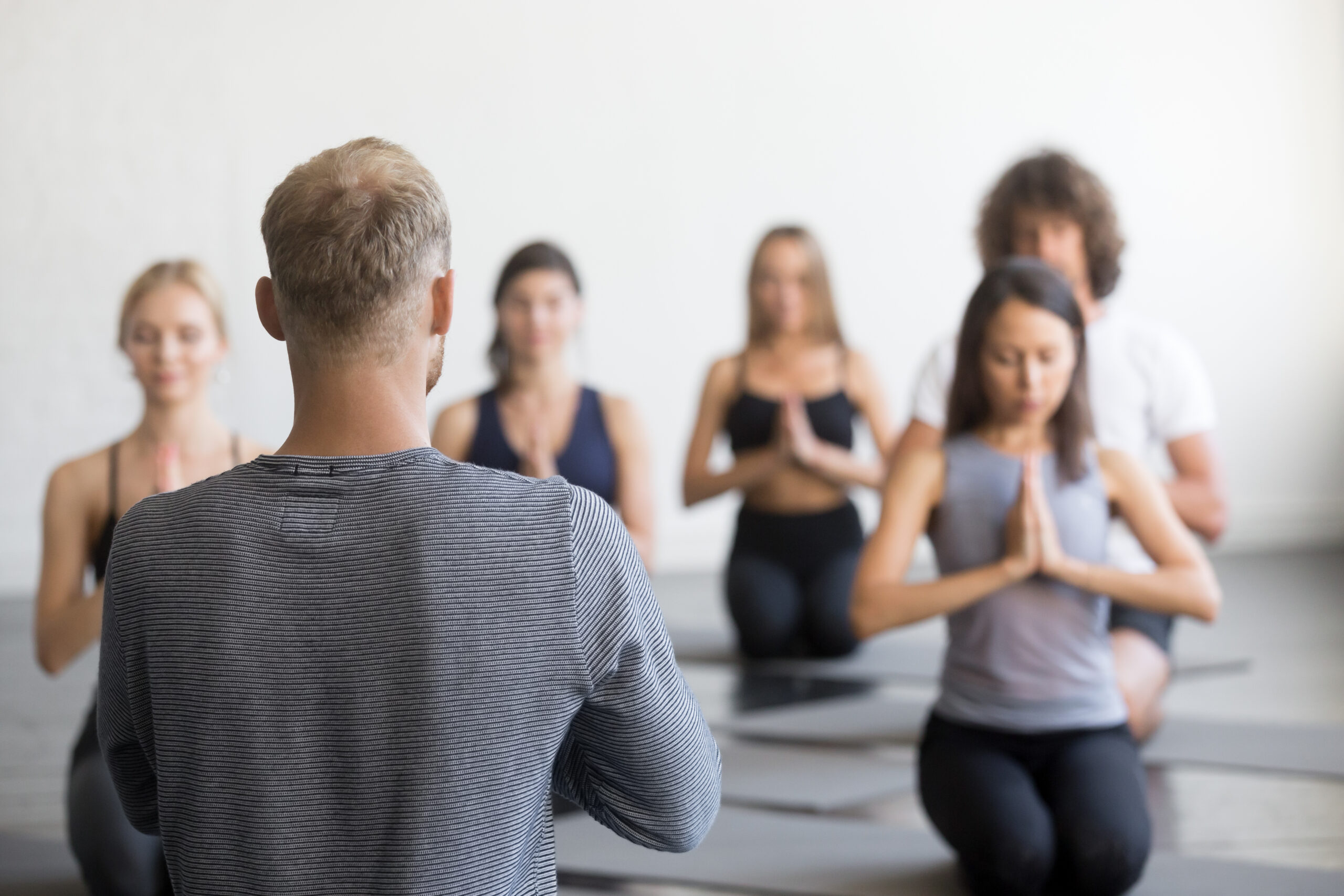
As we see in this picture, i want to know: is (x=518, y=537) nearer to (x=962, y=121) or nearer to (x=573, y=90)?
(x=573, y=90)

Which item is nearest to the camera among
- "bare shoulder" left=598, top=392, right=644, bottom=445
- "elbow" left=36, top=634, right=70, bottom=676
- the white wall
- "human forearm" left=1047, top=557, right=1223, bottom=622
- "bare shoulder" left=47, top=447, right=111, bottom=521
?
"human forearm" left=1047, top=557, right=1223, bottom=622

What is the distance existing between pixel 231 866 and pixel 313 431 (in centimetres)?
29

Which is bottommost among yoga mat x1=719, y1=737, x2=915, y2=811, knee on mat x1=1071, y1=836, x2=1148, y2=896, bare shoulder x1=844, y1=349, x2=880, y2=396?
yoga mat x1=719, y1=737, x2=915, y2=811

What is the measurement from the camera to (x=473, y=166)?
17.4 ft

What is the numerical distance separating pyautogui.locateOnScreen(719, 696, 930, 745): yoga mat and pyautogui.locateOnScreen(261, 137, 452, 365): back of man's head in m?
2.08

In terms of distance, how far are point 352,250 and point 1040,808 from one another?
1.43 meters

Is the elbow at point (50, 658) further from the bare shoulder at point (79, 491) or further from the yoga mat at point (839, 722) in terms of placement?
the yoga mat at point (839, 722)

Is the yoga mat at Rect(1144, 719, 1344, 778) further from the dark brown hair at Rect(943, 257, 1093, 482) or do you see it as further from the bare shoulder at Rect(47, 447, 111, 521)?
the bare shoulder at Rect(47, 447, 111, 521)

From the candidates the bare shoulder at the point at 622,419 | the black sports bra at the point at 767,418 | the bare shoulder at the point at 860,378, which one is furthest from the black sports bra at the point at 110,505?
the bare shoulder at the point at 860,378

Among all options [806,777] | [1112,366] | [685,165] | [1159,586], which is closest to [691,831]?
[1159,586]

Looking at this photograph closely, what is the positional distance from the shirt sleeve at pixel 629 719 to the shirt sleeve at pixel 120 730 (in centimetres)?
31

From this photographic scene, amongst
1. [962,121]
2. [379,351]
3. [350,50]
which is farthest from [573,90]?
[379,351]

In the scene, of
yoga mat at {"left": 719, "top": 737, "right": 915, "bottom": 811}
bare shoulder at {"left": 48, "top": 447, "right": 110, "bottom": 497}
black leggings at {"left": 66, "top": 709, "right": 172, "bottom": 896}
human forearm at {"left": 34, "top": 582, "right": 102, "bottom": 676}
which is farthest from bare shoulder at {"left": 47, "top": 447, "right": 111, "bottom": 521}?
yoga mat at {"left": 719, "top": 737, "right": 915, "bottom": 811}

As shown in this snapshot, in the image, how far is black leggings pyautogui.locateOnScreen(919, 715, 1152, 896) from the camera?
1801 mm
